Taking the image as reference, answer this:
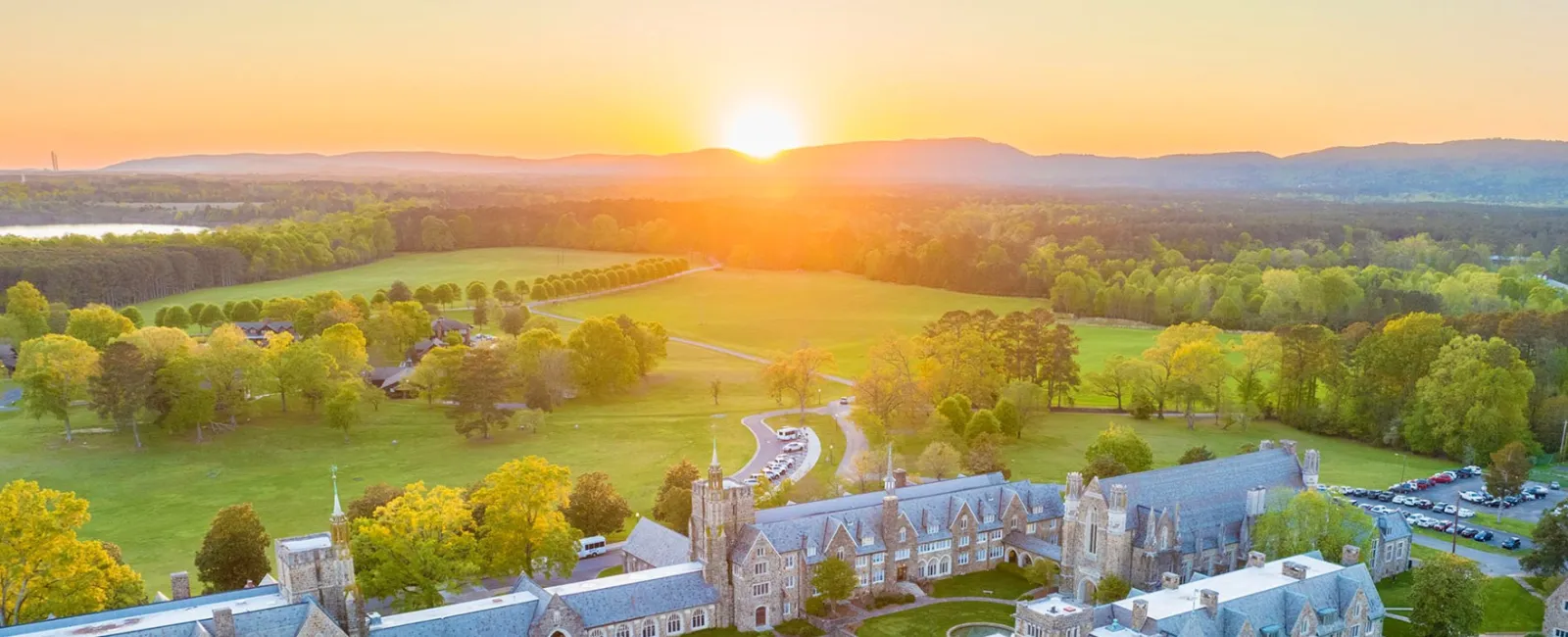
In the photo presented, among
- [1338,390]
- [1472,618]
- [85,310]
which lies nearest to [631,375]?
[85,310]

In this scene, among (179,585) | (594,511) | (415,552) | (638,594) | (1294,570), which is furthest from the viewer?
(594,511)

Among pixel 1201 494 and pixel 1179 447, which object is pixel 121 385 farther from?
pixel 1179 447

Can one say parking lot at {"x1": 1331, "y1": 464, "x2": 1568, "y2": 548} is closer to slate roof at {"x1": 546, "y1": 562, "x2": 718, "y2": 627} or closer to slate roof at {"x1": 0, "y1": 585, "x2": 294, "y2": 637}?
slate roof at {"x1": 546, "y1": 562, "x2": 718, "y2": 627}

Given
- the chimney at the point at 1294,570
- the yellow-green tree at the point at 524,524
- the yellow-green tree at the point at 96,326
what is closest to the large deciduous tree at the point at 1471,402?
the chimney at the point at 1294,570

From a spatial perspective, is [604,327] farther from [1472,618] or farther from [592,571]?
[1472,618]

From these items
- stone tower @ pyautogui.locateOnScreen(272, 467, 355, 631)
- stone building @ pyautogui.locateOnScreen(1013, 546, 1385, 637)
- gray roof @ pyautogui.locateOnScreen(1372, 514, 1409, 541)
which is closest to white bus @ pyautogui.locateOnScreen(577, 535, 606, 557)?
stone tower @ pyautogui.locateOnScreen(272, 467, 355, 631)

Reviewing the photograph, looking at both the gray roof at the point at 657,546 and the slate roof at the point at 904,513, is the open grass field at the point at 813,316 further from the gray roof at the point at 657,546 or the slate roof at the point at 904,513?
the gray roof at the point at 657,546

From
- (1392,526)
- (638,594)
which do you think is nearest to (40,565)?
(638,594)
